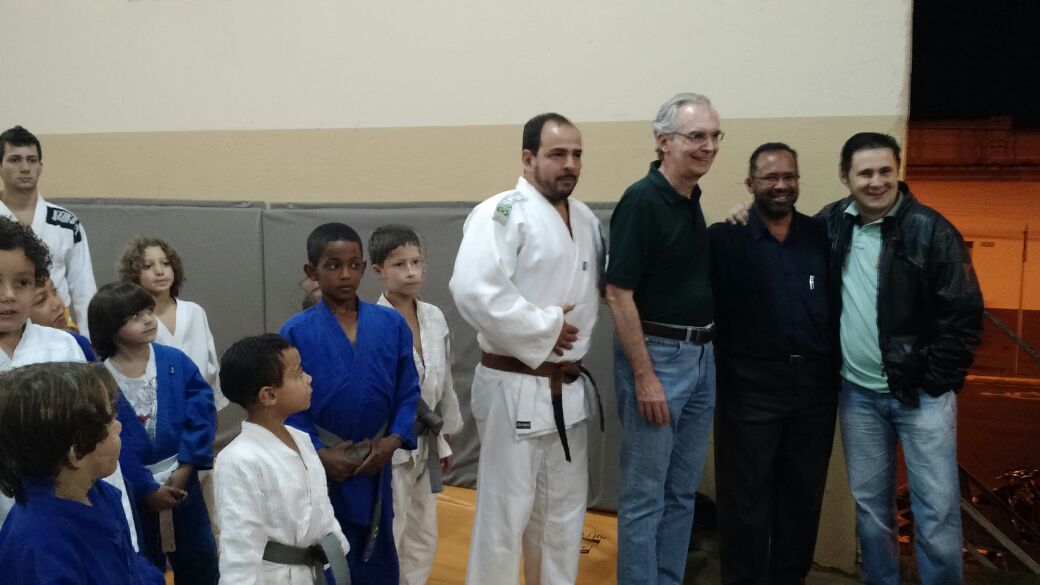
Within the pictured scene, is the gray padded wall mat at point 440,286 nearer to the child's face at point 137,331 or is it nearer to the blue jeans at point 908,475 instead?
the blue jeans at point 908,475

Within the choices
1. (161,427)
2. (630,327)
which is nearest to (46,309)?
(161,427)

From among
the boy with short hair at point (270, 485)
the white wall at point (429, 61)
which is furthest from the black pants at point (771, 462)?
the boy with short hair at point (270, 485)

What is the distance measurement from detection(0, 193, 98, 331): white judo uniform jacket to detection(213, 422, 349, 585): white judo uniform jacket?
2260mm

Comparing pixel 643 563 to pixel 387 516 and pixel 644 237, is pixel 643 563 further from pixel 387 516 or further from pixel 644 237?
pixel 644 237

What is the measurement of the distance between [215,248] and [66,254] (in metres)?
1.04

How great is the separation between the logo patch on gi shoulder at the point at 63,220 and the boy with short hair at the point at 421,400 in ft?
5.99

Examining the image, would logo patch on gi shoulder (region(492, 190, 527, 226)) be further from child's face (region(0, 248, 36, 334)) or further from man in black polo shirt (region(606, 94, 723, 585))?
child's face (region(0, 248, 36, 334))

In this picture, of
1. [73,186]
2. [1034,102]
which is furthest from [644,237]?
[1034,102]

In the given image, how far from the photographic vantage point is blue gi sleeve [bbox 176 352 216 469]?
2789mm

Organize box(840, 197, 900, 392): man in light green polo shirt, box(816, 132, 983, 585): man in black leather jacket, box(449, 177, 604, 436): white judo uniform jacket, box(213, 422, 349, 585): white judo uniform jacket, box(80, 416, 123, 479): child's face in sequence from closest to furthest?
box(80, 416, 123, 479): child's face < box(213, 422, 349, 585): white judo uniform jacket < box(449, 177, 604, 436): white judo uniform jacket < box(816, 132, 983, 585): man in black leather jacket < box(840, 197, 900, 392): man in light green polo shirt

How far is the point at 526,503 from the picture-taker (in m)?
2.87

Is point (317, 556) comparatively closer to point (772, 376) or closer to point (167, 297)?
point (772, 376)

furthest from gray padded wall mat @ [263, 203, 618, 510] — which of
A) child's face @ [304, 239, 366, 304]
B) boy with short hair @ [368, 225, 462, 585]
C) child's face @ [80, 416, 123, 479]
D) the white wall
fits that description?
child's face @ [80, 416, 123, 479]

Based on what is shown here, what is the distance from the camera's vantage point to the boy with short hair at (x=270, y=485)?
6.88 feet
